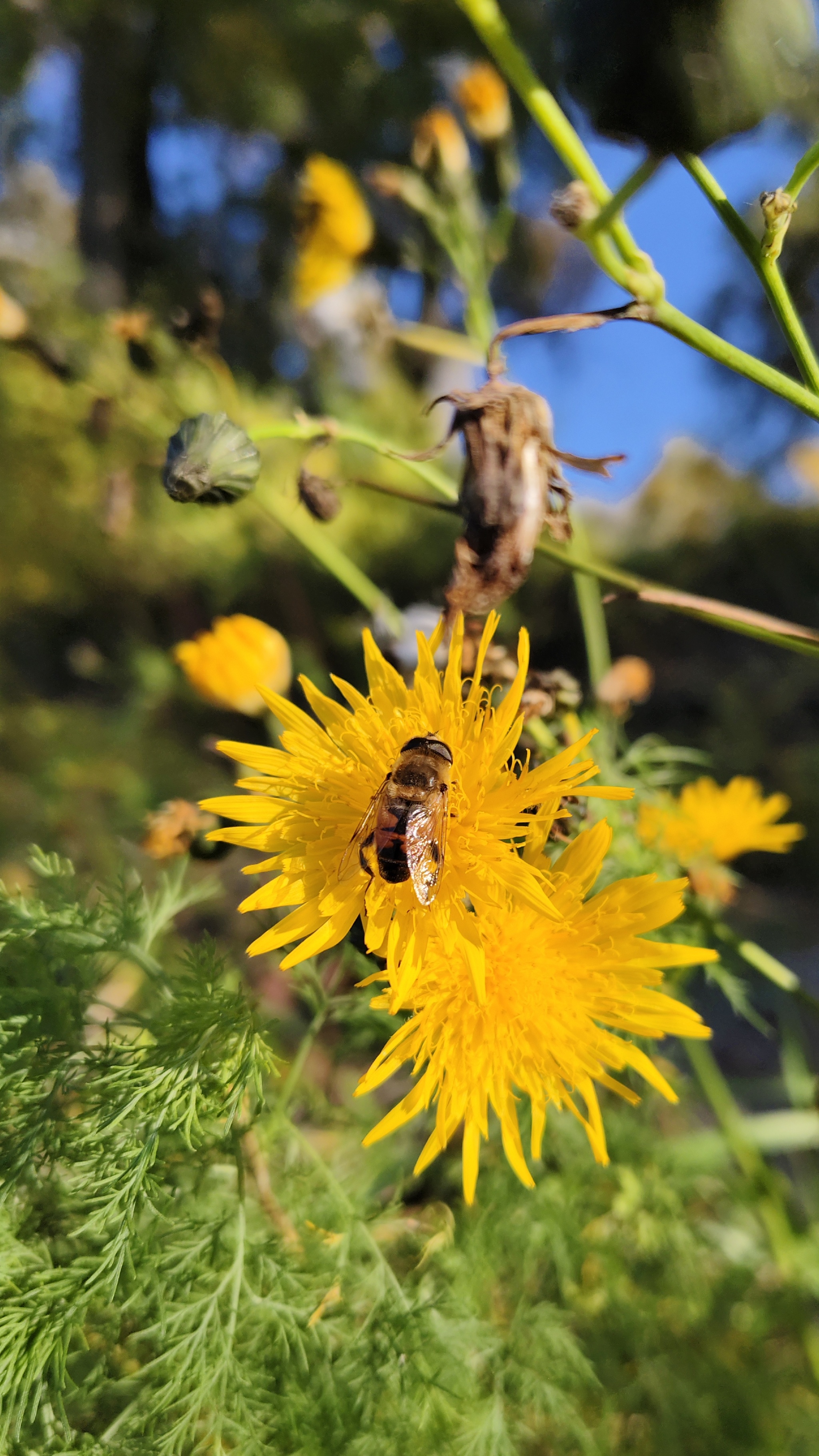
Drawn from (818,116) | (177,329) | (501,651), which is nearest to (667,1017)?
(501,651)

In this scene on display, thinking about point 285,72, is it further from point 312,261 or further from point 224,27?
point 312,261

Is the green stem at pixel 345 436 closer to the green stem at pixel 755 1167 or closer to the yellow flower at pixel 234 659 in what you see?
the yellow flower at pixel 234 659

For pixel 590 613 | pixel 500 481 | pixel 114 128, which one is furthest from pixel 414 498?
pixel 114 128

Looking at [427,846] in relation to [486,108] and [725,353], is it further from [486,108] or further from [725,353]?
[486,108]

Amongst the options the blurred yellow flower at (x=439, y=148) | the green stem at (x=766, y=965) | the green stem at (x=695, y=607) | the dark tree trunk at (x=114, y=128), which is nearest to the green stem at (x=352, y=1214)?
the green stem at (x=766, y=965)

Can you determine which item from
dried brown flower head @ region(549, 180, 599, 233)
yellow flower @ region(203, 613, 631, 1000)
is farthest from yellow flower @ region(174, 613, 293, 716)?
dried brown flower head @ region(549, 180, 599, 233)

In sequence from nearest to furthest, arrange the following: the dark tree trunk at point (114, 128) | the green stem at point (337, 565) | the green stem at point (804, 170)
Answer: the green stem at point (804, 170) → the green stem at point (337, 565) → the dark tree trunk at point (114, 128)

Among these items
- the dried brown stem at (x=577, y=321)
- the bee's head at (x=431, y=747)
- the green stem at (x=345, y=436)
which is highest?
the dried brown stem at (x=577, y=321)

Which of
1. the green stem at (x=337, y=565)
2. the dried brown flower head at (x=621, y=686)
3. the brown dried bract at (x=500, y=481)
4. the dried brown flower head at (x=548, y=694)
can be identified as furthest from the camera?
the dried brown flower head at (x=621, y=686)
